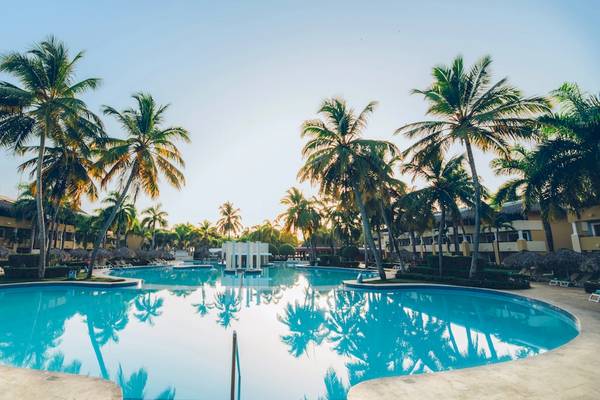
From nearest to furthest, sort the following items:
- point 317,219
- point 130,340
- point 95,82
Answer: point 130,340 → point 95,82 → point 317,219

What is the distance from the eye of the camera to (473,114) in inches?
746

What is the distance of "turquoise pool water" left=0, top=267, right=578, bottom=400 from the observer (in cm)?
712

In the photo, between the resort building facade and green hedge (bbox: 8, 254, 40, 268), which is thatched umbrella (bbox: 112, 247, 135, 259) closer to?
green hedge (bbox: 8, 254, 40, 268)

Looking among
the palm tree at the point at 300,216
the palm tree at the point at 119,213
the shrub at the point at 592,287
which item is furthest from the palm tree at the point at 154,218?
the shrub at the point at 592,287

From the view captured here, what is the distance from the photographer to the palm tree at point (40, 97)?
760 inches

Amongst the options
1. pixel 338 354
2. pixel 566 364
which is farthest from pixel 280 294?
pixel 566 364

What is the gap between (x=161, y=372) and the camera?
7281 millimetres

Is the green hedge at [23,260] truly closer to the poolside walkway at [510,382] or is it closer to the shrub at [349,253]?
the poolside walkway at [510,382]

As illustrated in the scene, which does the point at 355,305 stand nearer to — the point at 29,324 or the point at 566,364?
the point at 566,364

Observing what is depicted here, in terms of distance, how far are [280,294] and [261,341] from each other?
31.7ft

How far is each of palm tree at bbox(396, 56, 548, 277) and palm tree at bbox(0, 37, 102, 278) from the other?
22207mm

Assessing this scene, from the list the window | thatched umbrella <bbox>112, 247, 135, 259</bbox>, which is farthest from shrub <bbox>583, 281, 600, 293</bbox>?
thatched umbrella <bbox>112, 247, 135, 259</bbox>

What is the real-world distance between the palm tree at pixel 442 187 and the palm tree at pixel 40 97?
23.9 metres

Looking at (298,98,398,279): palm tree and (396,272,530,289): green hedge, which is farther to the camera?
(298,98,398,279): palm tree
